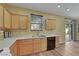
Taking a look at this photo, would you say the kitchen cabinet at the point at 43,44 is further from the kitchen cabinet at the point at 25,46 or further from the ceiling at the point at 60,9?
the ceiling at the point at 60,9

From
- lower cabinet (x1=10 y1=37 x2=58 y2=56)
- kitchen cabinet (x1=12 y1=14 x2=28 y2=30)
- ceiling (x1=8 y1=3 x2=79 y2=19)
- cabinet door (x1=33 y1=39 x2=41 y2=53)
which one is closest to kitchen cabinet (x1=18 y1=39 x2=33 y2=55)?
lower cabinet (x1=10 y1=37 x2=58 y2=56)

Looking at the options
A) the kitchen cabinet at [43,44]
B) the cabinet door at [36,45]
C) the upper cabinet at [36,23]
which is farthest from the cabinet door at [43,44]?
the upper cabinet at [36,23]

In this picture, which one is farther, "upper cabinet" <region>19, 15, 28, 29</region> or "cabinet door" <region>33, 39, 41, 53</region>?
"cabinet door" <region>33, 39, 41, 53</region>

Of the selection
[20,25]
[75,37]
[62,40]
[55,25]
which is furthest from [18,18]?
[75,37]

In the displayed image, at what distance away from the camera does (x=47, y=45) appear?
5.16m

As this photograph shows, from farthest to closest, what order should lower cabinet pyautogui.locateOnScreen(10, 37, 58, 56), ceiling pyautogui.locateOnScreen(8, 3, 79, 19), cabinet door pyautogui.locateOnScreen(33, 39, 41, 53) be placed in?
cabinet door pyautogui.locateOnScreen(33, 39, 41, 53) < lower cabinet pyautogui.locateOnScreen(10, 37, 58, 56) < ceiling pyautogui.locateOnScreen(8, 3, 79, 19)

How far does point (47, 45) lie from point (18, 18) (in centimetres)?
155

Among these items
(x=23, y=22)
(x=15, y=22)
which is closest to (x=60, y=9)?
(x=23, y=22)

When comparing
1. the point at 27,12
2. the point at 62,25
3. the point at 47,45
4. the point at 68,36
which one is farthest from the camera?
the point at 47,45

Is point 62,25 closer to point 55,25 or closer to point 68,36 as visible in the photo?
point 55,25

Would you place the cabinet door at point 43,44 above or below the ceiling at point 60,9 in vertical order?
below

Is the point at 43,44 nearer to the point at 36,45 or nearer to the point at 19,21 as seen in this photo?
the point at 36,45

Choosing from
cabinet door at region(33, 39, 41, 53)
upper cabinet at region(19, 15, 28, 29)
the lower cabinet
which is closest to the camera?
the lower cabinet

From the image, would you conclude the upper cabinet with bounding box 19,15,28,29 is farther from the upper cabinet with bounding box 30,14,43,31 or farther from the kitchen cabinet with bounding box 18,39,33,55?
the kitchen cabinet with bounding box 18,39,33,55
